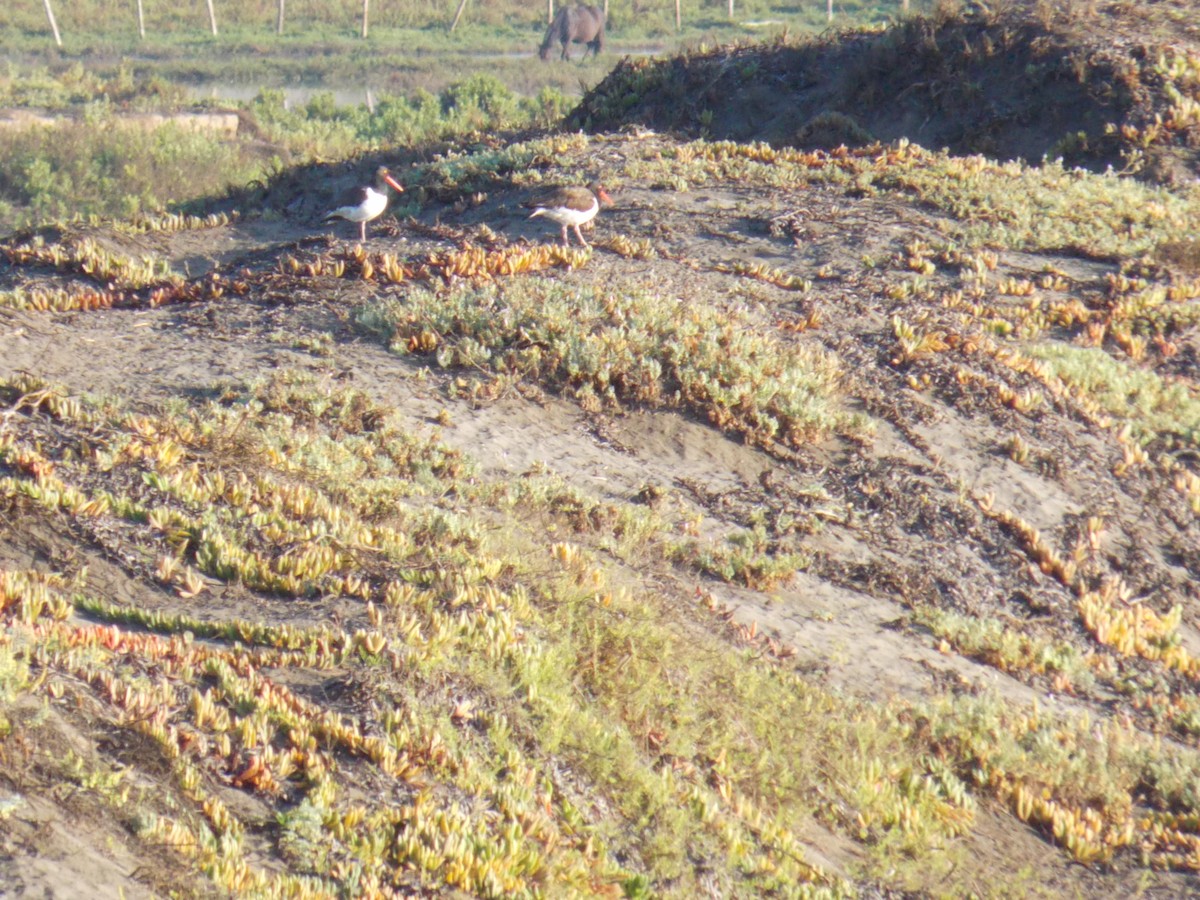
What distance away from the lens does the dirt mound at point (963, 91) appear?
16.3 m

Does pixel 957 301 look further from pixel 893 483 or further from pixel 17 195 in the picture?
pixel 17 195

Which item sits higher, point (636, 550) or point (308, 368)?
point (308, 368)

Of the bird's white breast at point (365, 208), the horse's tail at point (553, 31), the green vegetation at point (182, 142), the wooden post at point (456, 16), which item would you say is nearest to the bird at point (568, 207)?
the bird's white breast at point (365, 208)

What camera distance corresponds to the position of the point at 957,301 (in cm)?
1116

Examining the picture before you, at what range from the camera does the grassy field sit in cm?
459

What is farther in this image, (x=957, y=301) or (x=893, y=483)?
(x=957, y=301)

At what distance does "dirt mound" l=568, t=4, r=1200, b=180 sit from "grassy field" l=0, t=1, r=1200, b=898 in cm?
351

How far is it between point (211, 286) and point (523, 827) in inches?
272

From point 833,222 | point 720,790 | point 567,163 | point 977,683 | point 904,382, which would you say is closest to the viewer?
point 720,790

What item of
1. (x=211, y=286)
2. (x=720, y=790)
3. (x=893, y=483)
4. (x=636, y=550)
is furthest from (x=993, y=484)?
(x=211, y=286)

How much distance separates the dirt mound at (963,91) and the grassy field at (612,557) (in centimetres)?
351

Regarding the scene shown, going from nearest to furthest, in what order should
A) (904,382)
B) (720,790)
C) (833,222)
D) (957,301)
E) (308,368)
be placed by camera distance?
(720,790) < (308,368) < (904,382) < (957,301) < (833,222)

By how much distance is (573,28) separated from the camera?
152 ft

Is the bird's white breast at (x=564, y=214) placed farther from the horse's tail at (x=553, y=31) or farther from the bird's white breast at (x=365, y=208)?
the horse's tail at (x=553, y=31)
